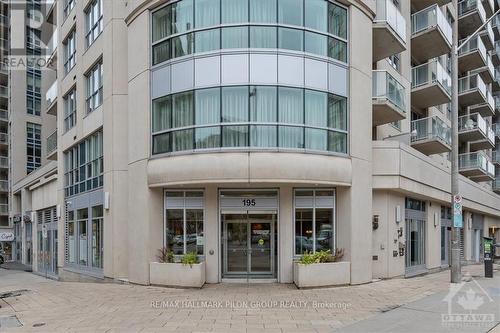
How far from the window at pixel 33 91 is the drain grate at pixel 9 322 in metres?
36.6

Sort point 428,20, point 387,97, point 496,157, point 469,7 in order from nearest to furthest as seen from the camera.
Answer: point 387,97, point 428,20, point 469,7, point 496,157

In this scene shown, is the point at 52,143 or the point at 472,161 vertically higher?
the point at 52,143

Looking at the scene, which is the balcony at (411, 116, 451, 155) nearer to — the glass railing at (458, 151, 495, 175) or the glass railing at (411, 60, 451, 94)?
the glass railing at (411, 60, 451, 94)

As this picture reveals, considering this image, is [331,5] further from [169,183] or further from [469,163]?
[469,163]

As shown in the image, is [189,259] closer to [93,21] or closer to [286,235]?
[286,235]

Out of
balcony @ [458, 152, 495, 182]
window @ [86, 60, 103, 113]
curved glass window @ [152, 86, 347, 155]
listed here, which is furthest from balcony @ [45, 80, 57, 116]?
balcony @ [458, 152, 495, 182]

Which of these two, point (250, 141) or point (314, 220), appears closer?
point (250, 141)

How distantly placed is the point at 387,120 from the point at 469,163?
16481mm

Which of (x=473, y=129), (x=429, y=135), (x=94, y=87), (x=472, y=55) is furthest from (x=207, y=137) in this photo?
(x=472, y=55)

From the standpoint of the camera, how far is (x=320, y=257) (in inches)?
578

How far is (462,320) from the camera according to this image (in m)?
10.1

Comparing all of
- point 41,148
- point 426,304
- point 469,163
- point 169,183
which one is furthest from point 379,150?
point 41,148

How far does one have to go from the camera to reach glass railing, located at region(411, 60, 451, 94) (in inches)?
911

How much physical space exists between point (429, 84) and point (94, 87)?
15.6 meters
